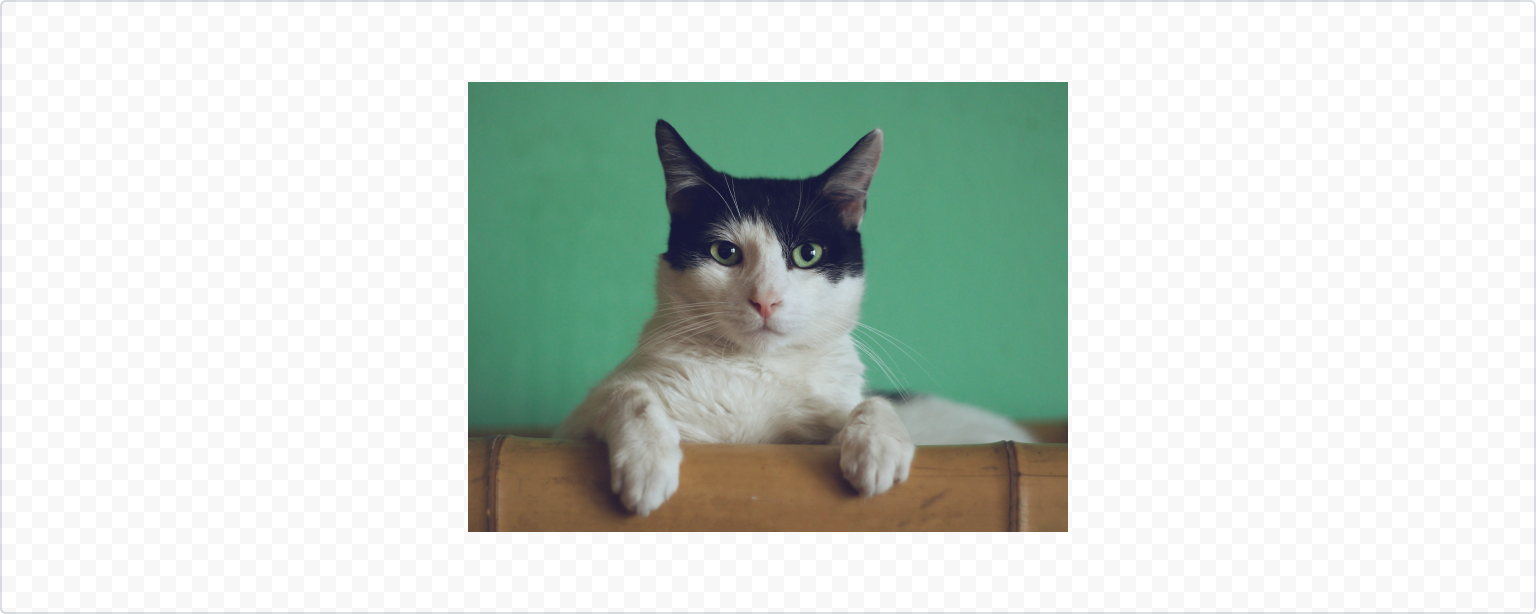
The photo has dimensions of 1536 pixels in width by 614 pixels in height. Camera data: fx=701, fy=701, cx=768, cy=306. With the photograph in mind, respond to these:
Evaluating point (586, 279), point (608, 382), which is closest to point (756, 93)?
point (586, 279)

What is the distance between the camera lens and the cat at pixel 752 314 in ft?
4.00

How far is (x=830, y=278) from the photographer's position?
51.5 inches

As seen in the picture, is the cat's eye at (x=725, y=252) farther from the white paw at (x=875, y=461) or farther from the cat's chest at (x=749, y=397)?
the white paw at (x=875, y=461)

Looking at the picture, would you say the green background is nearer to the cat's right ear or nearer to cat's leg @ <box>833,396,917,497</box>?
the cat's right ear

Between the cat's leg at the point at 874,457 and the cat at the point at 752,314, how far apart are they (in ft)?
0.26

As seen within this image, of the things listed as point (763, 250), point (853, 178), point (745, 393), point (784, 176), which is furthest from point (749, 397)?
point (784, 176)

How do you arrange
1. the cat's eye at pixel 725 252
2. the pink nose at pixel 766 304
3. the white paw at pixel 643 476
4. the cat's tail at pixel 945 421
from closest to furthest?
1. the white paw at pixel 643 476
2. the pink nose at pixel 766 304
3. the cat's eye at pixel 725 252
4. the cat's tail at pixel 945 421

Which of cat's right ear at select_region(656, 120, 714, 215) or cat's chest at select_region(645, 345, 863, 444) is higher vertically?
cat's right ear at select_region(656, 120, 714, 215)

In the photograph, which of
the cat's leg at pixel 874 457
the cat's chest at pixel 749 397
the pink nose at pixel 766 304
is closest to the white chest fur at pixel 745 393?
the cat's chest at pixel 749 397

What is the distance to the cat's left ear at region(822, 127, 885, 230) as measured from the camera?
A: 1.31 meters

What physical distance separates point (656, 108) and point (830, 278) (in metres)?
0.65

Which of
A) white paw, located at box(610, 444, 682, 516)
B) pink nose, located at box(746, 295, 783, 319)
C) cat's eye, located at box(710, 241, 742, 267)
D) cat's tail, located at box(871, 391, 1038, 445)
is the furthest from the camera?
cat's tail, located at box(871, 391, 1038, 445)

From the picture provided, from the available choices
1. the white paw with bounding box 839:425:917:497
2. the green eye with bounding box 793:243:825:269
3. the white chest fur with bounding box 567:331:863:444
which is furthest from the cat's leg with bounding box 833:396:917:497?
the green eye with bounding box 793:243:825:269

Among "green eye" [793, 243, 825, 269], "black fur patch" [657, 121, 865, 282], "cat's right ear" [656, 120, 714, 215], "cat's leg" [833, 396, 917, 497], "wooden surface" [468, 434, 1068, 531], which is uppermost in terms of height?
"cat's right ear" [656, 120, 714, 215]
